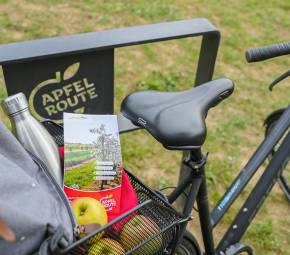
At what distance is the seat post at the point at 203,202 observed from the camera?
130cm

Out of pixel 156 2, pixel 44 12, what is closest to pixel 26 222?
pixel 44 12

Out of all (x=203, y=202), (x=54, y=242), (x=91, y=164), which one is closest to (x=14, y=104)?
(x=91, y=164)

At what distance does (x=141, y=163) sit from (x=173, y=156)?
21 cm

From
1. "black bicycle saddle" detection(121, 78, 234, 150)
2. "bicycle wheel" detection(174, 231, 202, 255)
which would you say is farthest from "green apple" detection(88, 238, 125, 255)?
"bicycle wheel" detection(174, 231, 202, 255)

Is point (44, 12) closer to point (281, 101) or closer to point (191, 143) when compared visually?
point (281, 101)

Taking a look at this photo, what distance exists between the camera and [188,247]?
1498 mm

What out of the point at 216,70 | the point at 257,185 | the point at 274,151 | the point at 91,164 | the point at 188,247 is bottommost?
the point at 216,70

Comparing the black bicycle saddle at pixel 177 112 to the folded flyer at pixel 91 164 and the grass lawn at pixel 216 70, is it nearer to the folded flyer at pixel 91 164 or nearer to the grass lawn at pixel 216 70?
the folded flyer at pixel 91 164

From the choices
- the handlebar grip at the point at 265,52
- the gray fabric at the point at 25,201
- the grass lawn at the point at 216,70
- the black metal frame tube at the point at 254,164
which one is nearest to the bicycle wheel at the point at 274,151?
the grass lawn at the point at 216,70

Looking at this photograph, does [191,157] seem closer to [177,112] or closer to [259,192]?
[177,112]

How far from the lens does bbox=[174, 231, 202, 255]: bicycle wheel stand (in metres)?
1.46

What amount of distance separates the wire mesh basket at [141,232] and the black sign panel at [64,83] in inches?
22.3

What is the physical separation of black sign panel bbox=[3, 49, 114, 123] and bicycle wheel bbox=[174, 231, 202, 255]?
1.87ft

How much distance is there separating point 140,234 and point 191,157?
15.1 inches
